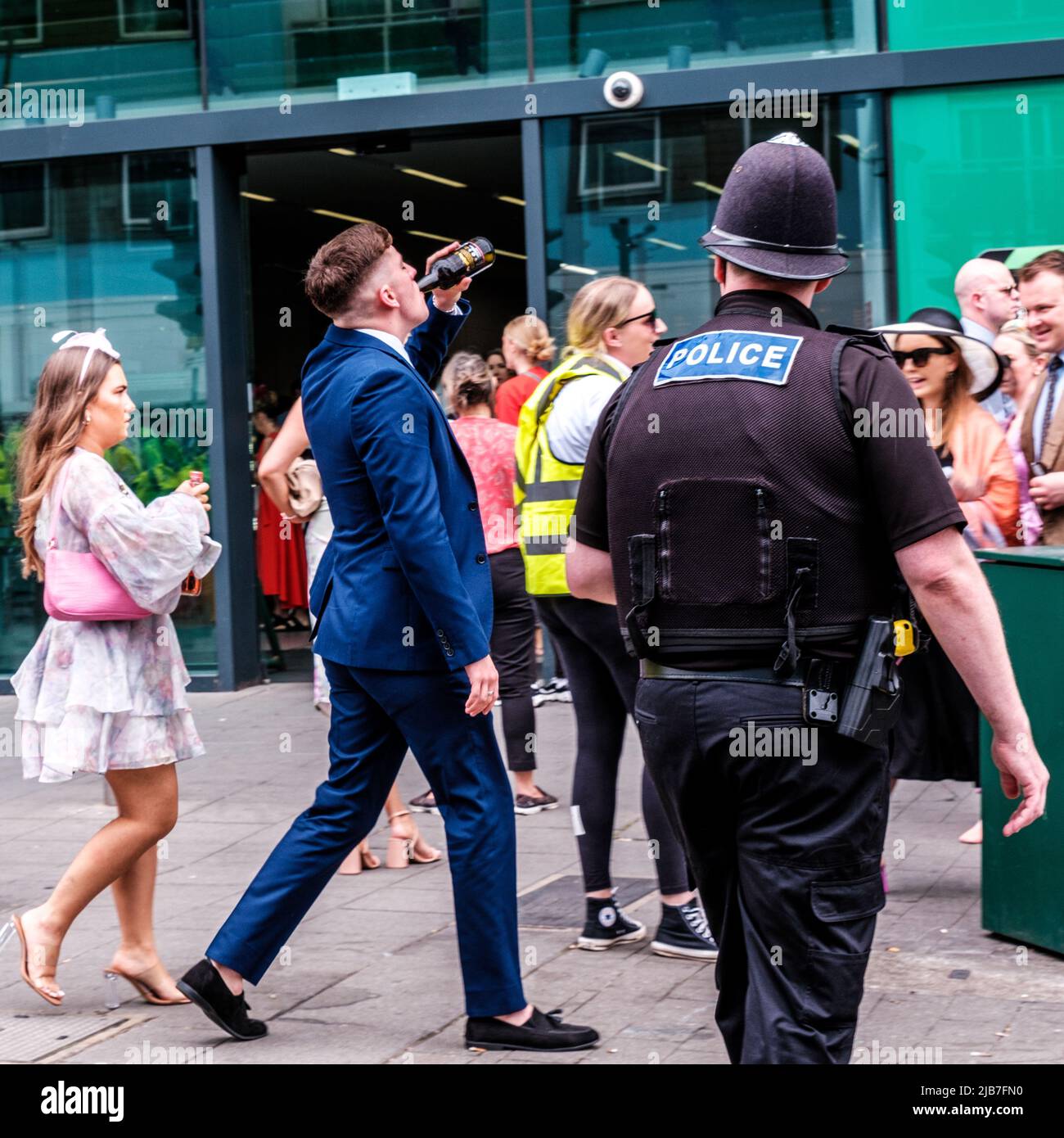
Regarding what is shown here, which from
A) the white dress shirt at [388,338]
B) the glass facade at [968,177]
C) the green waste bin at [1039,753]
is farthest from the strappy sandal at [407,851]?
the glass facade at [968,177]

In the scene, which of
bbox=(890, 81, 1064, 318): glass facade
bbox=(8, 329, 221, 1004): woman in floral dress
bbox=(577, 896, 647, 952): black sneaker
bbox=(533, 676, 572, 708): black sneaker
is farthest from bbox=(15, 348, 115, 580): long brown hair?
bbox=(890, 81, 1064, 318): glass facade

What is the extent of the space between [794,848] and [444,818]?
4.85 ft

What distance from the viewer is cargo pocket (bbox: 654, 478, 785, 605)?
112 inches

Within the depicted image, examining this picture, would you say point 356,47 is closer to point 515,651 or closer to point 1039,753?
point 515,651

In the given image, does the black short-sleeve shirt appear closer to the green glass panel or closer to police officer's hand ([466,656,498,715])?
police officer's hand ([466,656,498,715])

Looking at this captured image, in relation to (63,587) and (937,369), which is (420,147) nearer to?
→ (937,369)

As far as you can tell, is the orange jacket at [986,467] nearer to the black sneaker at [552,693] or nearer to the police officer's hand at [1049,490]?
the police officer's hand at [1049,490]

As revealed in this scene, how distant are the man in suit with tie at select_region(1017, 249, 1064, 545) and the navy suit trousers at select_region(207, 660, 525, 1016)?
8.05ft

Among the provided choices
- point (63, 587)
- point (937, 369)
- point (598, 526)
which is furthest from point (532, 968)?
point (937, 369)

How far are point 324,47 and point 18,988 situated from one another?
289 inches

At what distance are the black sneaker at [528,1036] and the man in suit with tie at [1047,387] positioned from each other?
257 centimetres

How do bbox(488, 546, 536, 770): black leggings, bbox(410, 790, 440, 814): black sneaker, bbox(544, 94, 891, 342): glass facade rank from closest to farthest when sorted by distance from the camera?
bbox(488, 546, 536, 770): black leggings
bbox(410, 790, 440, 814): black sneaker
bbox(544, 94, 891, 342): glass facade

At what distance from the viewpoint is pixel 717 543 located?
290 centimetres
